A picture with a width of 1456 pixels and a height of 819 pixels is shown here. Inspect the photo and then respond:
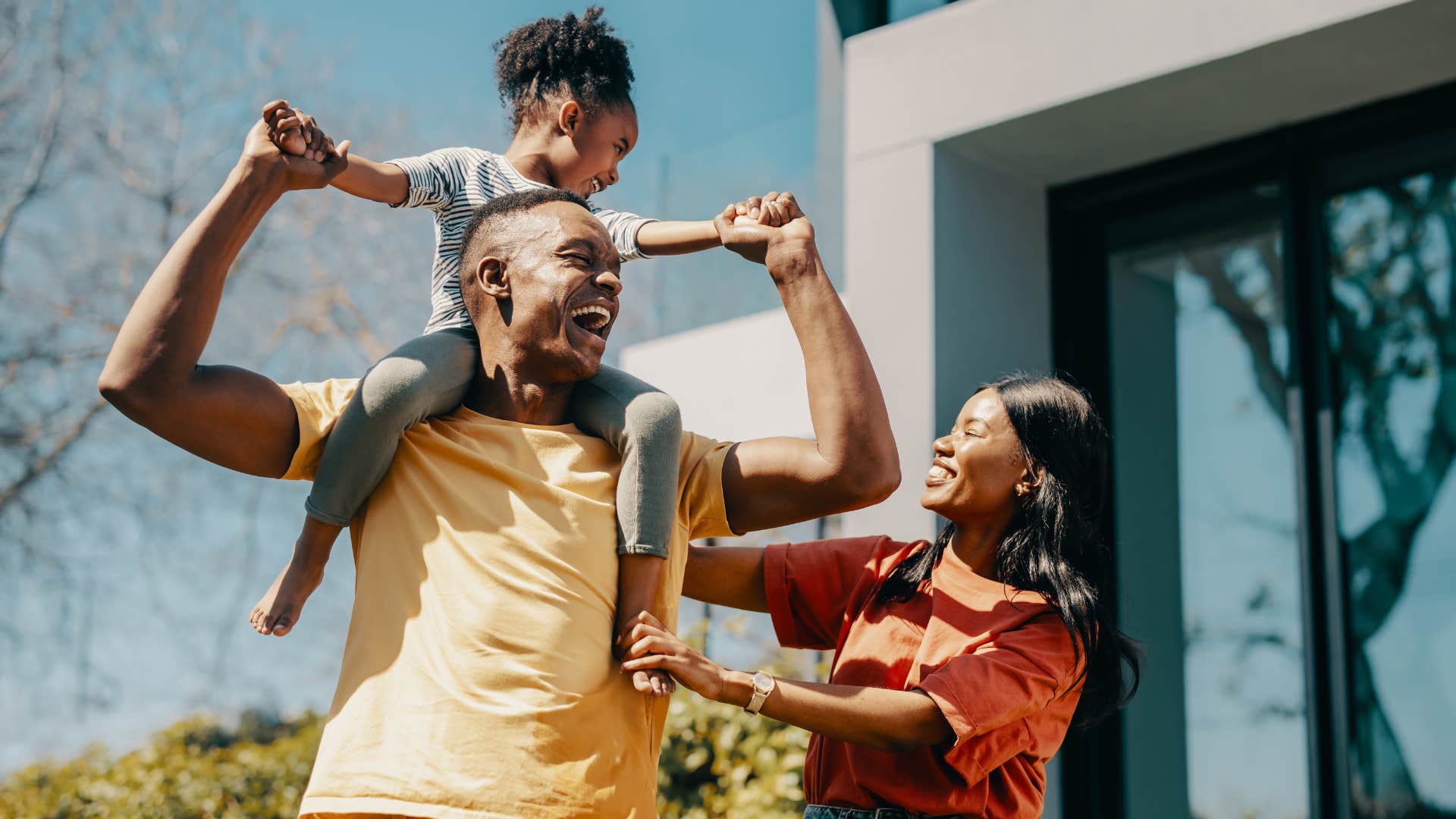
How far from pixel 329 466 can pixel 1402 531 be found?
10.6ft

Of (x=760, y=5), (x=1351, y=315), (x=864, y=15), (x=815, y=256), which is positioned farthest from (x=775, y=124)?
(x=760, y=5)

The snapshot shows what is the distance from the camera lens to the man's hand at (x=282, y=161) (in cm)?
200

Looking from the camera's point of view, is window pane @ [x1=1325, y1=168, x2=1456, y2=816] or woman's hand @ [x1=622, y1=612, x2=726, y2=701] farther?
window pane @ [x1=1325, y1=168, x2=1456, y2=816]

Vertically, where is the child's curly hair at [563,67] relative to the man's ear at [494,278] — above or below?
above

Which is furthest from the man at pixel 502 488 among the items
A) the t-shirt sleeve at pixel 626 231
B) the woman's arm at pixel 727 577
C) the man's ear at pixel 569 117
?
the woman's arm at pixel 727 577

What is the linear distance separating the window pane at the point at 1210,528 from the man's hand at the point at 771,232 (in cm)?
265

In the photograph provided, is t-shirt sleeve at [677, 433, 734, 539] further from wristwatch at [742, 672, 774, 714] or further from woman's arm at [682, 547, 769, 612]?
woman's arm at [682, 547, 769, 612]

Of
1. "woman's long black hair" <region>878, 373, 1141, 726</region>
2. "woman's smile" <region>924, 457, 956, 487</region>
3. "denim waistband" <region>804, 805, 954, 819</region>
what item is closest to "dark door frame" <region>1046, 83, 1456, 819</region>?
"woman's long black hair" <region>878, 373, 1141, 726</region>

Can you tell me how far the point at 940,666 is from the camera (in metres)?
2.65

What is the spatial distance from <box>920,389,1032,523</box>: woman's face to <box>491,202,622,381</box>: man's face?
36.7 inches

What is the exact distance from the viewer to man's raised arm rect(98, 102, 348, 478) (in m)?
1.94

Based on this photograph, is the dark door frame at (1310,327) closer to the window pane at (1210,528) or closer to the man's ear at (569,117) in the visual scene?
the window pane at (1210,528)

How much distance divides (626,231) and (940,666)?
954 millimetres

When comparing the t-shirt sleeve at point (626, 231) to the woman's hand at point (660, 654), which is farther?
the t-shirt sleeve at point (626, 231)
